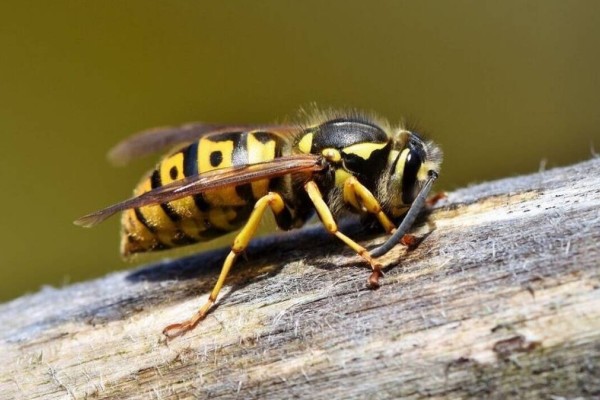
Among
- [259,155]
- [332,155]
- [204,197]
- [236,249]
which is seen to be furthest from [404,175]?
[204,197]

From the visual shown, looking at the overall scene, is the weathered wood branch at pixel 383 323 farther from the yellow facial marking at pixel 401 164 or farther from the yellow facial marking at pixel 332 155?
the yellow facial marking at pixel 332 155

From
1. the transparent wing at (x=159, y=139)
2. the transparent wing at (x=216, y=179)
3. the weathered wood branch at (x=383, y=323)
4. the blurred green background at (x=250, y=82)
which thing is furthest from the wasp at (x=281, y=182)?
the blurred green background at (x=250, y=82)

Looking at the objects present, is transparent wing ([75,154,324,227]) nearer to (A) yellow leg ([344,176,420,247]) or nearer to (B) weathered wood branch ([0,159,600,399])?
(A) yellow leg ([344,176,420,247])

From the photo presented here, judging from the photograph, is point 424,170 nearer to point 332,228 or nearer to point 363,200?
point 363,200

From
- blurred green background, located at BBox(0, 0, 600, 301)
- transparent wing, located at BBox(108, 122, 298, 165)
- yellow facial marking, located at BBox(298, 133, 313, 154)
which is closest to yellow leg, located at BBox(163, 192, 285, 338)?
yellow facial marking, located at BBox(298, 133, 313, 154)

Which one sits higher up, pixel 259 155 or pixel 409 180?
pixel 259 155

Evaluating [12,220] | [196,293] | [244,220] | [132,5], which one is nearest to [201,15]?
[132,5]
